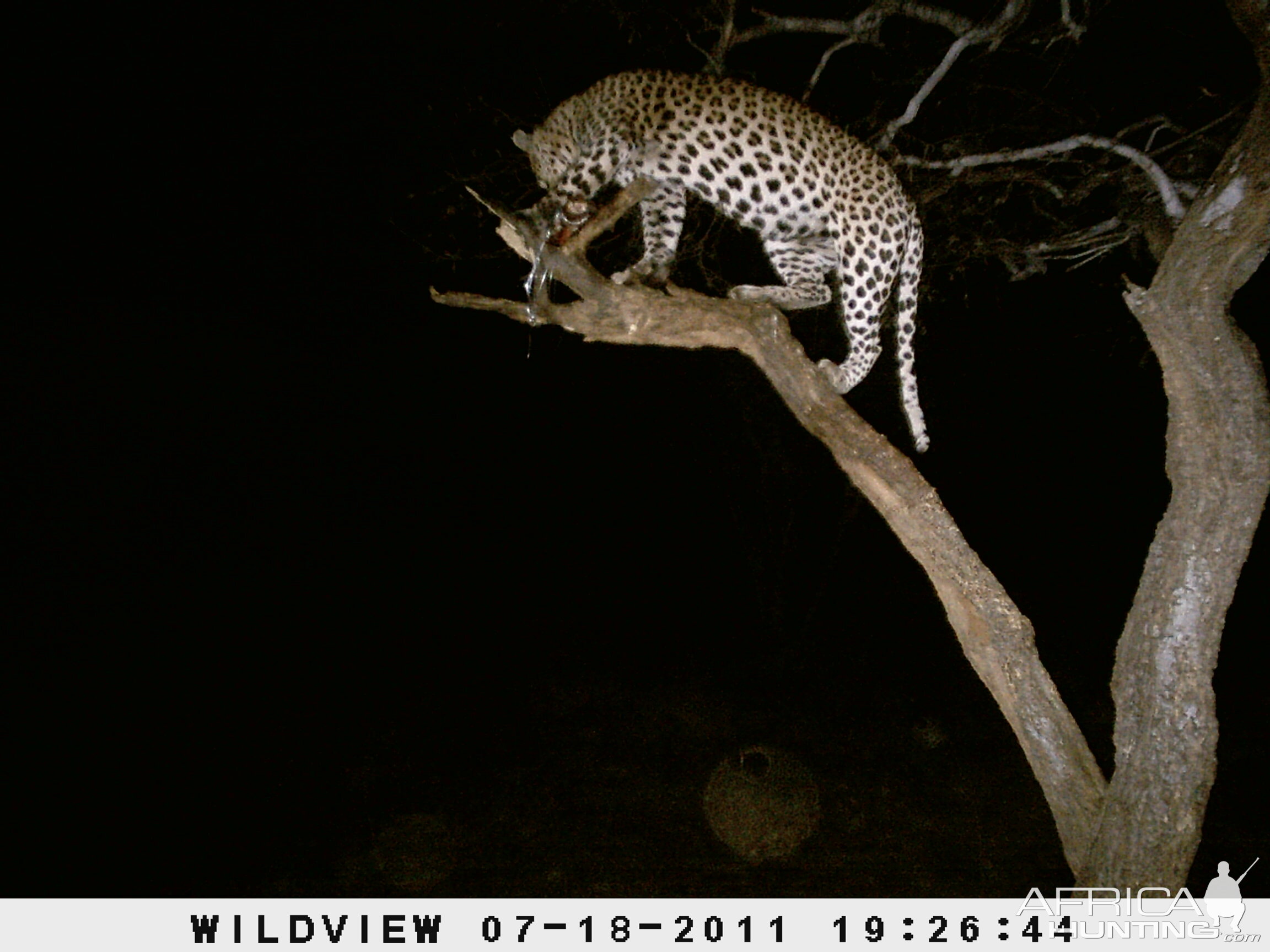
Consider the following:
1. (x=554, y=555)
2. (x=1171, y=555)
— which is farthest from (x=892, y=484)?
(x=554, y=555)

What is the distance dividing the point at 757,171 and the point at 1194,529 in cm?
228

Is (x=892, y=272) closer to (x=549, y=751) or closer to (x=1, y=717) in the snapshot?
(x=549, y=751)

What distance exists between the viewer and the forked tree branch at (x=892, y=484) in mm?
3215

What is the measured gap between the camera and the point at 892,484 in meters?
3.36

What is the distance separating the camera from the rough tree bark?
298 cm

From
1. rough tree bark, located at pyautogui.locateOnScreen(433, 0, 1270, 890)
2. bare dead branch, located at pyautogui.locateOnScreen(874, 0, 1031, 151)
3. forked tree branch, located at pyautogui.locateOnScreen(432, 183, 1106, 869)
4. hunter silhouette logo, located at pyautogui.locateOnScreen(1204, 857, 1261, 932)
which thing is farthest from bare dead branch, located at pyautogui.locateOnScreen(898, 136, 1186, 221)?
hunter silhouette logo, located at pyautogui.locateOnScreen(1204, 857, 1261, 932)

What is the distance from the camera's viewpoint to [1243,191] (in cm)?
291

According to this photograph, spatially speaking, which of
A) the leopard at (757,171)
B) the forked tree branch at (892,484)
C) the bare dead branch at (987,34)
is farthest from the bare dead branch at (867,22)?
the forked tree branch at (892,484)

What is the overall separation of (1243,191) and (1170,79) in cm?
277

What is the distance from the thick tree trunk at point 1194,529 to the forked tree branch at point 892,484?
0.20 m
